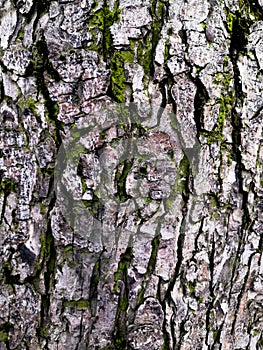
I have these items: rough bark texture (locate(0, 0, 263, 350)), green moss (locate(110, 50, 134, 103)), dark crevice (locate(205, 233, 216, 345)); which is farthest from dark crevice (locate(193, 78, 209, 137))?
dark crevice (locate(205, 233, 216, 345))

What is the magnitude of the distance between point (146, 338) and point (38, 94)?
78 cm

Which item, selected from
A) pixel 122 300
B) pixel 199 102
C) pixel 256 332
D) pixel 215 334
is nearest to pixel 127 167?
pixel 199 102

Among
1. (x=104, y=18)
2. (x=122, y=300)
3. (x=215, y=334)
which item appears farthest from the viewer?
(x=215, y=334)

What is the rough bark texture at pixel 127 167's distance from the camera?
1213 millimetres

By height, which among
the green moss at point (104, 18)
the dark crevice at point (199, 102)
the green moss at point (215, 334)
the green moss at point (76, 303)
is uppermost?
the green moss at point (104, 18)

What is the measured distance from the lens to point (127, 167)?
126cm

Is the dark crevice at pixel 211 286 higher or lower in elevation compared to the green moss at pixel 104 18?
lower

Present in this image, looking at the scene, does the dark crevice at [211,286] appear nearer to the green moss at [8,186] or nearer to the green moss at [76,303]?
the green moss at [76,303]

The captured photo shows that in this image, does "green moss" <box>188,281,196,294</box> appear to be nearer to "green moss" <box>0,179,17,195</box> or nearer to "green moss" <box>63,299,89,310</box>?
"green moss" <box>63,299,89,310</box>

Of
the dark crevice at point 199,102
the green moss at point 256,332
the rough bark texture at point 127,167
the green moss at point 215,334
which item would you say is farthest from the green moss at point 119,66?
the green moss at point 256,332

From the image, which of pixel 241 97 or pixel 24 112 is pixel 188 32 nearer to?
pixel 241 97

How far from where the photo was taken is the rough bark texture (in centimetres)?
121

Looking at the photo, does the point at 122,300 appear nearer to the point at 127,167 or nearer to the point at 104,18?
the point at 127,167

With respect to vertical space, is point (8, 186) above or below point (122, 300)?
above
